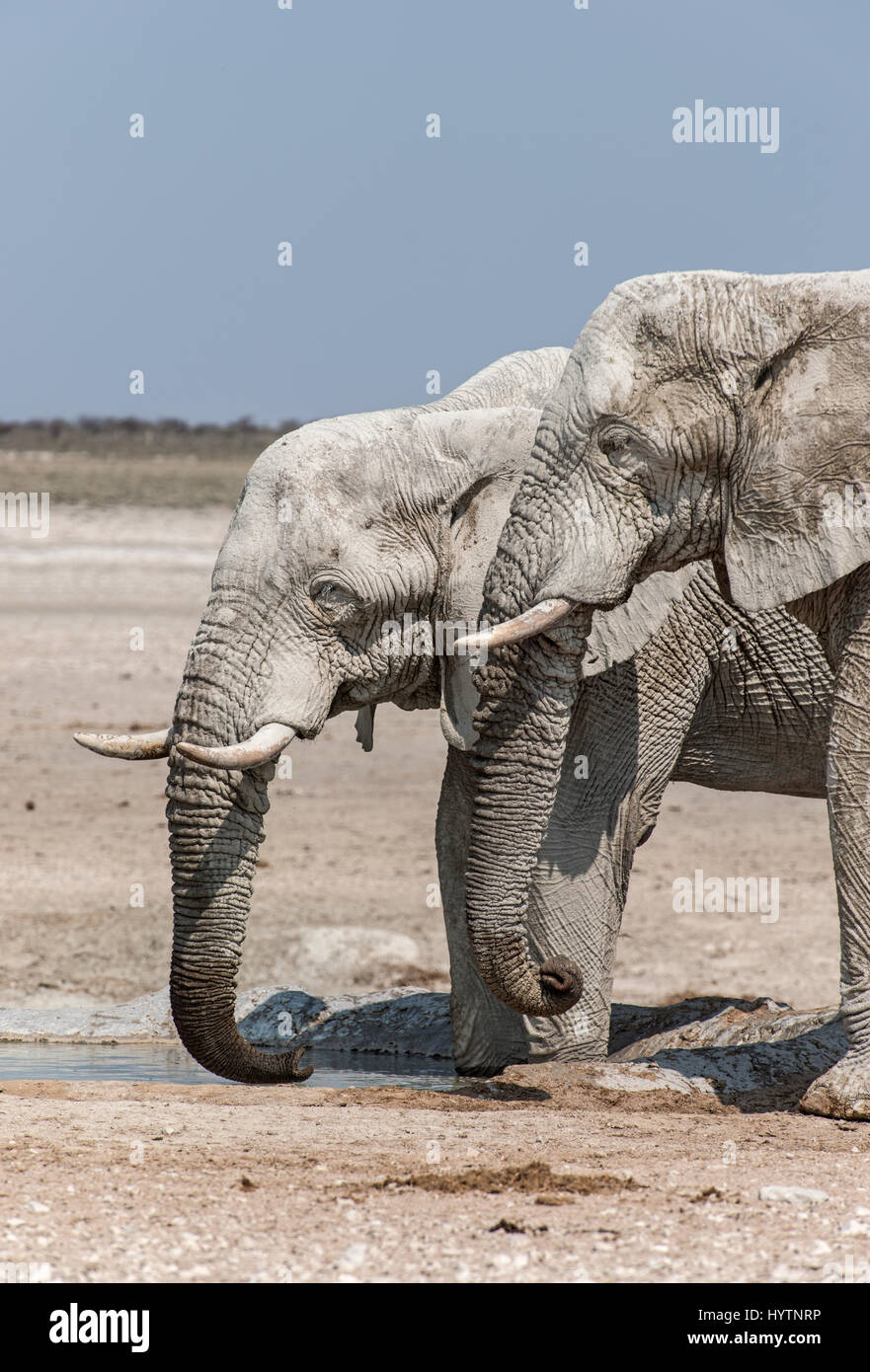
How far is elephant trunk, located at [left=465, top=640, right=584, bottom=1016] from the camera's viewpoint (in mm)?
6156

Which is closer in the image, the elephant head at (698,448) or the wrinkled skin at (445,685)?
the elephant head at (698,448)

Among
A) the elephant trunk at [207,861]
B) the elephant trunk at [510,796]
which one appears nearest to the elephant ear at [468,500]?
the elephant trunk at [510,796]

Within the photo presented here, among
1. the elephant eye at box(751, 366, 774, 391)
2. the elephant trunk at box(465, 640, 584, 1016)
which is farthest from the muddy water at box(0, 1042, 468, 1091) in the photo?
the elephant eye at box(751, 366, 774, 391)

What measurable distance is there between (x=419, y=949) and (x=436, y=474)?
4.40 m

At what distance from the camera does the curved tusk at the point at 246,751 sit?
6188 mm

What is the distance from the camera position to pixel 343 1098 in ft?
21.6

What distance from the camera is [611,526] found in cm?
588

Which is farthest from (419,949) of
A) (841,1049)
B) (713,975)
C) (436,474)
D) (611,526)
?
(611,526)

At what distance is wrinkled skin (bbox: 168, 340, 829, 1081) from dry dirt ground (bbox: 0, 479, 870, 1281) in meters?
0.67

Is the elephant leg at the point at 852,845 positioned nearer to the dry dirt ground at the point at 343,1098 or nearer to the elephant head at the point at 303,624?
the dry dirt ground at the point at 343,1098

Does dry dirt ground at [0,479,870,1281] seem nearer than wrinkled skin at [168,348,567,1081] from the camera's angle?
Yes

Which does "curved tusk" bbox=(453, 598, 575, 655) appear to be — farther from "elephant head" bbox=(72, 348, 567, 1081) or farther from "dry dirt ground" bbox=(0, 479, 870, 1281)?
"dry dirt ground" bbox=(0, 479, 870, 1281)

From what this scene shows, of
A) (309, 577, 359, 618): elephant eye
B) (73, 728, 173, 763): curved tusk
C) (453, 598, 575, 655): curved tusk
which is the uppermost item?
(309, 577, 359, 618): elephant eye

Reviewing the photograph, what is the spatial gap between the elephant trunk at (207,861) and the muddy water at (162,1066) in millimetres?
1120
